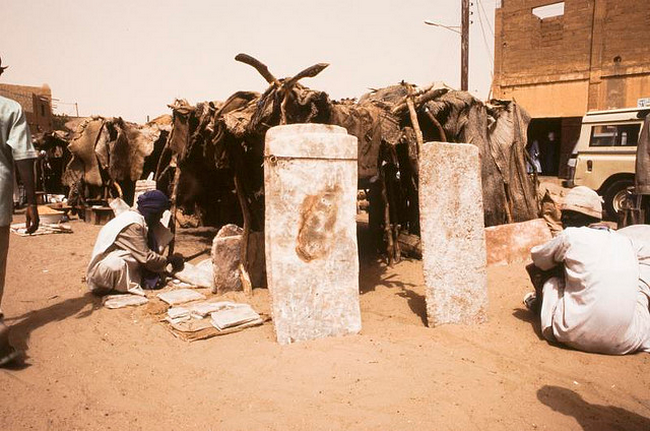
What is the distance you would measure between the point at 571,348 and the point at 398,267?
10.4 feet

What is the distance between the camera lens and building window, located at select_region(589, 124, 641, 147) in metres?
9.86

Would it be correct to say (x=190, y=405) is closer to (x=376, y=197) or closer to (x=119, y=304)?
(x=119, y=304)

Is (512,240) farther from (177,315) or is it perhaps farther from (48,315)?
(48,315)

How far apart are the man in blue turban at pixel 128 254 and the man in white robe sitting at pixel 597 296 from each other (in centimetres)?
A: 398

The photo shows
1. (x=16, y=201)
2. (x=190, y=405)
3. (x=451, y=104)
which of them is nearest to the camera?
(x=190, y=405)

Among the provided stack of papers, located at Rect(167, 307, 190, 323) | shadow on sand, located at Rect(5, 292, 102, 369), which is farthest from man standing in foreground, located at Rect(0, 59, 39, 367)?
stack of papers, located at Rect(167, 307, 190, 323)

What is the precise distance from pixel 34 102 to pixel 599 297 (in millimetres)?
26730

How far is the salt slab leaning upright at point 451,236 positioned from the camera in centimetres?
393

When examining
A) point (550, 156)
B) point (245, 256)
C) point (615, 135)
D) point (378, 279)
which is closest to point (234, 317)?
point (245, 256)

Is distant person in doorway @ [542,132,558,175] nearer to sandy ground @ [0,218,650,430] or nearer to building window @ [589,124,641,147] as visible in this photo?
building window @ [589,124,641,147]

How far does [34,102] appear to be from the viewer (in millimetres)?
22797

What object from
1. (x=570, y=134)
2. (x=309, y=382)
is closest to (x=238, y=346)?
(x=309, y=382)

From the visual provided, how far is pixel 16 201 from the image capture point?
1217 cm

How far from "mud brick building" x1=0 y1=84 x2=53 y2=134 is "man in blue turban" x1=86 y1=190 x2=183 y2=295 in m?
21.1
